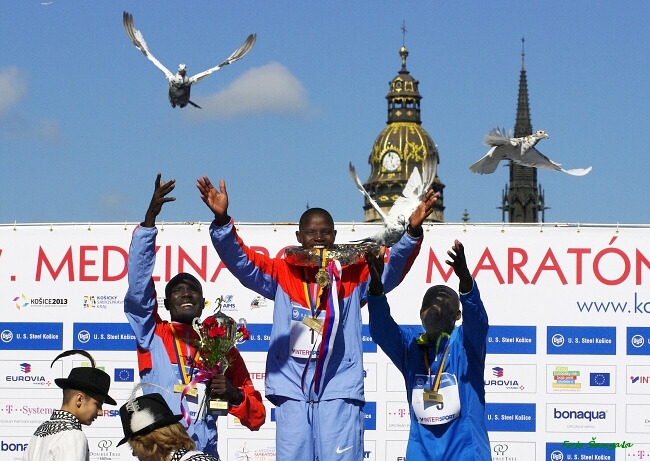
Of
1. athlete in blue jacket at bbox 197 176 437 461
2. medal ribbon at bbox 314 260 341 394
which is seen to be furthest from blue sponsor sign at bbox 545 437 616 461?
medal ribbon at bbox 314 260 341 394

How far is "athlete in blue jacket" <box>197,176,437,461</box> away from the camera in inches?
258

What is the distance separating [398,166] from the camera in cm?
9675

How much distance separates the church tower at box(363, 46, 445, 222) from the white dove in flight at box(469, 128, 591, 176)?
3280 inches

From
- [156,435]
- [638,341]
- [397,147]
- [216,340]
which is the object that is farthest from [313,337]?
[397,147]

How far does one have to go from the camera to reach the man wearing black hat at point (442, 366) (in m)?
6.46

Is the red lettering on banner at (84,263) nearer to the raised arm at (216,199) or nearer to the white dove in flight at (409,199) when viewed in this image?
the white dove in flight at (409,199)

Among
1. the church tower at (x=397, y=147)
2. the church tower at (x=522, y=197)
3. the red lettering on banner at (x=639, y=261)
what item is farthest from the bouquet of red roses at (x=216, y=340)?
the church tower at (x=522, y=197)

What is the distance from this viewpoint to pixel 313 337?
21.7 feet

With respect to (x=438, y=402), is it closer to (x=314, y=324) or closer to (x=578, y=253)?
(x=314, y=324)

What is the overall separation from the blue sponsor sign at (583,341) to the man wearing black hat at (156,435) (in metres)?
7.14

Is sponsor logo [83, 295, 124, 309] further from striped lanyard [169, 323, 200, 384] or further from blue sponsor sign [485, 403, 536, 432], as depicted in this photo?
striped lanyard [169, 323, 200, 384]

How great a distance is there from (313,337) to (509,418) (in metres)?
4.89

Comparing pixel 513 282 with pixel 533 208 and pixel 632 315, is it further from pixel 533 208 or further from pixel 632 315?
pixel 533 208

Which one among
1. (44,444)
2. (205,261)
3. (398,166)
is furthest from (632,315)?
(398,166)
